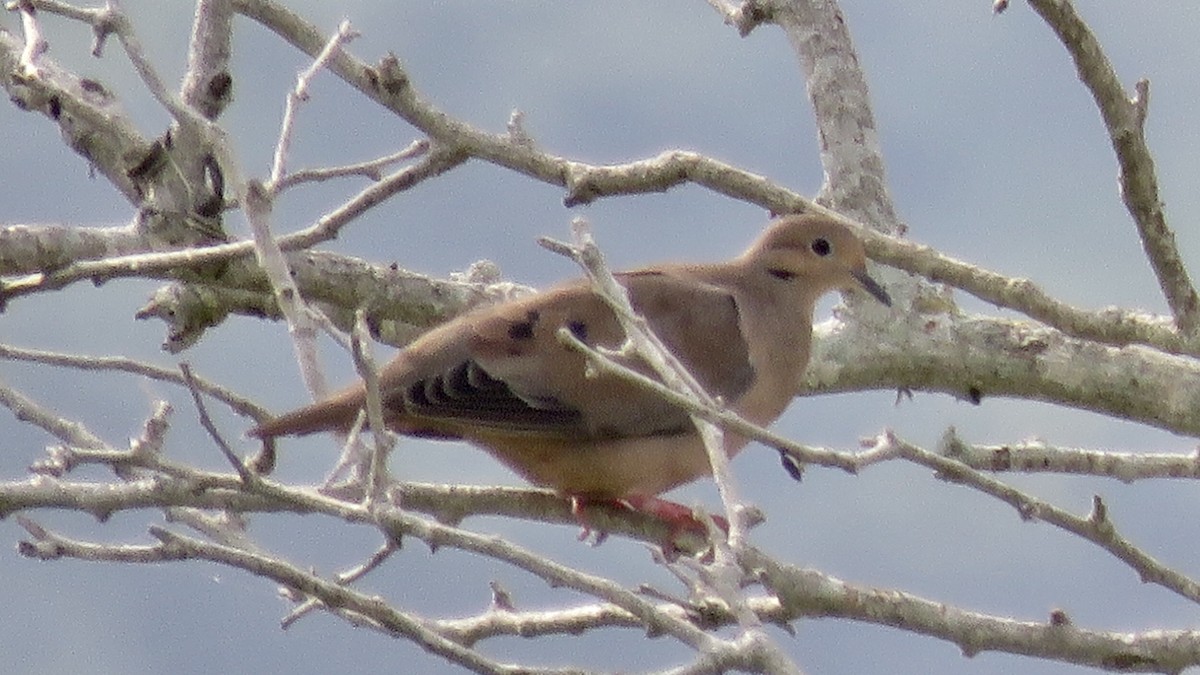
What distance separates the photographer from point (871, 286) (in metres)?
5.38

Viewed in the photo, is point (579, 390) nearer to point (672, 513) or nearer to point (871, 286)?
point (672, 513)

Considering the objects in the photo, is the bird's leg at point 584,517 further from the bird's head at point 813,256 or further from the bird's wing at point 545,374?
the bird's head at point 813,256

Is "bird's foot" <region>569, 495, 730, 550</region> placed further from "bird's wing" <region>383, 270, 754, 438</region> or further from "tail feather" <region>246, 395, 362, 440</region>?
"tail feather" <region>246, 395, 362, 440</region>

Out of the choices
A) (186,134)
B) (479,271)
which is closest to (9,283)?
(186,134)

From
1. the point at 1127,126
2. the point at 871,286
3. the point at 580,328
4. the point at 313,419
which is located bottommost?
the point at 313,419

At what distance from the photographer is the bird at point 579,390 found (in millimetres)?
4488

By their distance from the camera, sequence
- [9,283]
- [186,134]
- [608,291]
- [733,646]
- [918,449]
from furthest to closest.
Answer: [186,134], [9,283], [608,291], [918,449], [733,646]

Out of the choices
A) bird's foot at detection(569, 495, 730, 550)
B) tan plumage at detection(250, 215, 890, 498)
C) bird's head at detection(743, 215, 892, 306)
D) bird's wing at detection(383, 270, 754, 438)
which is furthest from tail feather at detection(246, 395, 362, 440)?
bird's head at detection(743, 215, 892, 306)

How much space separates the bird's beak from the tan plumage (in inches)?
11.1

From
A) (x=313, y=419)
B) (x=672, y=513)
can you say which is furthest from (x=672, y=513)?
(x=313, y=419)

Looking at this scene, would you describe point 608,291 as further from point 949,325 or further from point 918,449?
point 949,325

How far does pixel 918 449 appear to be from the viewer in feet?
9.41

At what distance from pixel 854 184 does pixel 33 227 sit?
255 cm

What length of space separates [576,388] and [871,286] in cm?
114
